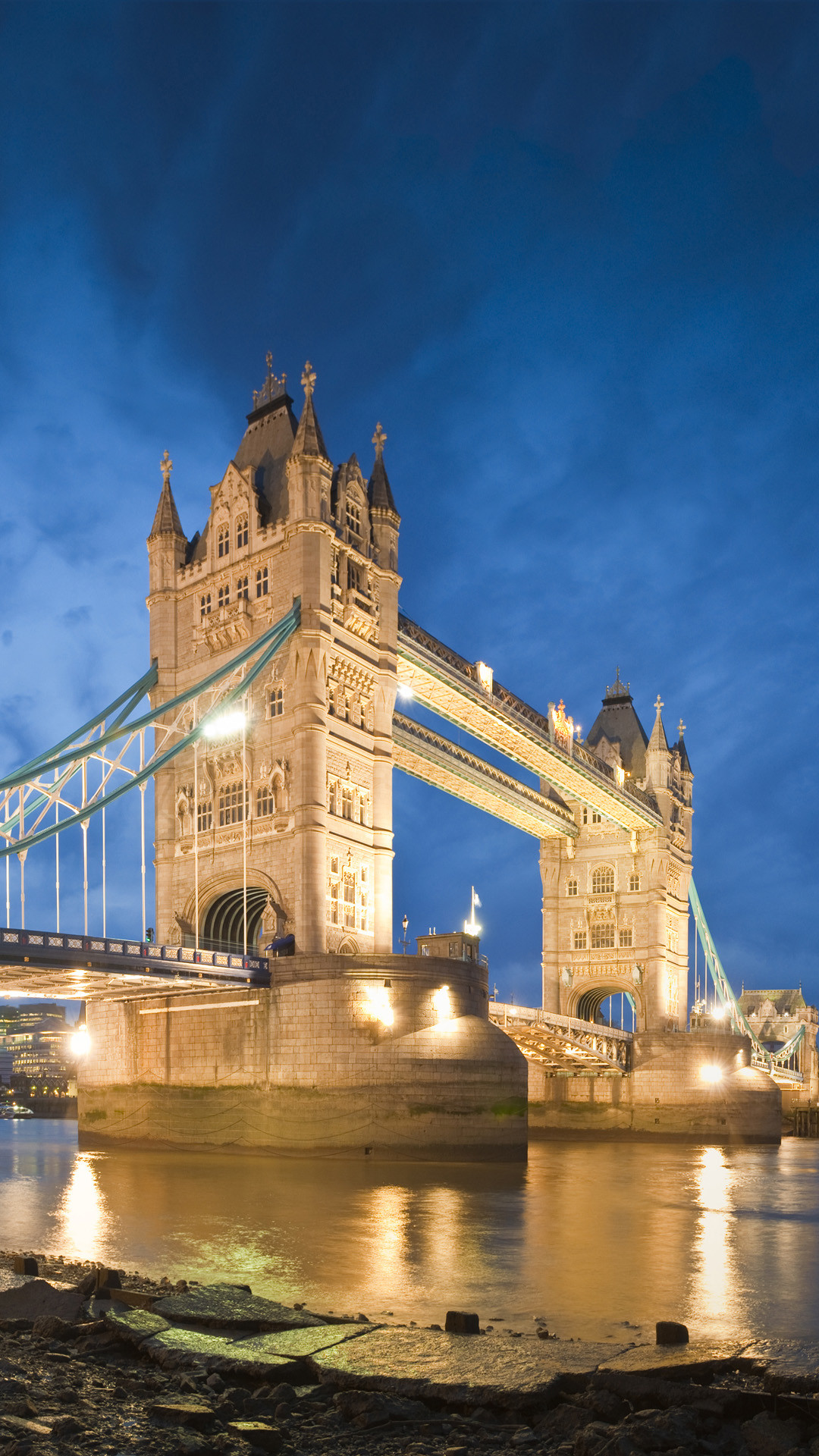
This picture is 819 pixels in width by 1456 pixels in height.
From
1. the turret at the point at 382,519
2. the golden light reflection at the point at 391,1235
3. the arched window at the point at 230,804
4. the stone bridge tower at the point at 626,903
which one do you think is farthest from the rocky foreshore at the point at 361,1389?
the stone bridge tower at the point at 626,903

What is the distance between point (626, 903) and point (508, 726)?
22.4m

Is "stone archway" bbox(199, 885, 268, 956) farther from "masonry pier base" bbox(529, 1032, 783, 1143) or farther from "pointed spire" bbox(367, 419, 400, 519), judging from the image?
"masonry pier base" bbox(529, 1032, 783, 1143)

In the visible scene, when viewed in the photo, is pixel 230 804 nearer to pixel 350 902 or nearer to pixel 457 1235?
pixel 350 902

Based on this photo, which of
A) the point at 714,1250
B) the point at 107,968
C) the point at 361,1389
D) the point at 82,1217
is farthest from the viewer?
the point at 107,968

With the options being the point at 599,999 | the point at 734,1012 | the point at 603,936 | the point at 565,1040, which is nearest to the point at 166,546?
the point at 565,1040

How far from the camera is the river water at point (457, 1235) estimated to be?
46.6ft

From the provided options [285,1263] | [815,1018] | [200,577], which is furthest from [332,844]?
[815,1018]

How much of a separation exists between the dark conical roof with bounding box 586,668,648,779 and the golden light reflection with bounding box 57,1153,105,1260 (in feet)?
177

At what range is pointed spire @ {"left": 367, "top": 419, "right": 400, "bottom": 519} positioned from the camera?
48375 mm

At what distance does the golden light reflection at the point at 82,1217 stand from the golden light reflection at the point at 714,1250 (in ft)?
28.9

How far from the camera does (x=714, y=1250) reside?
19594mm

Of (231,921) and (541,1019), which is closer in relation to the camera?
(231,921)

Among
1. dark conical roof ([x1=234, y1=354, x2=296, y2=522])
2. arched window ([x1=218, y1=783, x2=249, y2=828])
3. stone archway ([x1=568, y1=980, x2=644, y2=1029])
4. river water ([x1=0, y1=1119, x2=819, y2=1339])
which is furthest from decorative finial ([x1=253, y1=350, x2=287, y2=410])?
stone archway ([x1=568, y1=980, x2=644, y2=1029])

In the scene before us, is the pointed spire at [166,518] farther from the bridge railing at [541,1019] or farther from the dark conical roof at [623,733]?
the dark conical roof at [623,733]
